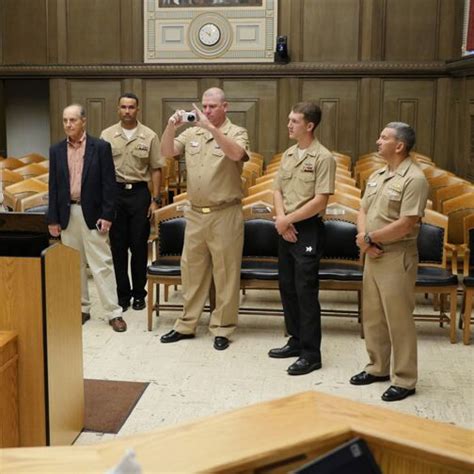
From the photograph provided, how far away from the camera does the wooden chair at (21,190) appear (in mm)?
7199

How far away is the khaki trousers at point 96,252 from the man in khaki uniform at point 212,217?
577 mm

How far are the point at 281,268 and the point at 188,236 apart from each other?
0.74 m

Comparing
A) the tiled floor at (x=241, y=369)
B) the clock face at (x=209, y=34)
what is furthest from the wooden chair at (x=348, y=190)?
the clock face at (x=209, y=34)

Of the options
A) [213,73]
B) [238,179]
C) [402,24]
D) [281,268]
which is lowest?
[281,268]

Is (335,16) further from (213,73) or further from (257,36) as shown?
(213,73)

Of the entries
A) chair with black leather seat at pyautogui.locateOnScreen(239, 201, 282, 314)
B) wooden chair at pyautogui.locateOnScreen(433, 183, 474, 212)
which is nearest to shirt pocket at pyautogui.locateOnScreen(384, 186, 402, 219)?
chair with black leather seat at pyautogui.locateOnScreen(239, 201, 282, 314)

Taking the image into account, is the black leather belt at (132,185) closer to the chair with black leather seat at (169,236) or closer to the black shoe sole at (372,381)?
the chair with black leather seat at (169,236)

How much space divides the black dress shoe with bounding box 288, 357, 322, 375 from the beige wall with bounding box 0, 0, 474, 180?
764 cm

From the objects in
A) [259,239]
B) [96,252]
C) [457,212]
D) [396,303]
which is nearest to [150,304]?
[96,252]

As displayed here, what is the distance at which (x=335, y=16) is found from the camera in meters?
12.4

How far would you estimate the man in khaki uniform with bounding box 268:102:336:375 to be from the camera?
4.84m

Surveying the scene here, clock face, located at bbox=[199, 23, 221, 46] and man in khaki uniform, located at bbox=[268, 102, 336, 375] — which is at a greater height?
clock face, located at bbox=[199, 23, 221, 46]

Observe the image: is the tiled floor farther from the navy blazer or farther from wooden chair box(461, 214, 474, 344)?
the navy blazer

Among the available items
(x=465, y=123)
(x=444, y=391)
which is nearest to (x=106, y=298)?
(x=444, y=391)
